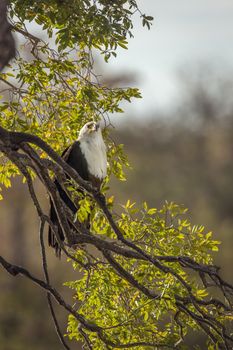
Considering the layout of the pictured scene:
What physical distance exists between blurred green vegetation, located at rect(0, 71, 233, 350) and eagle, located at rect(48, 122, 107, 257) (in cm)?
1014

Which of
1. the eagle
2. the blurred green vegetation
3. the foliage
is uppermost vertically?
the blurred green vegetation

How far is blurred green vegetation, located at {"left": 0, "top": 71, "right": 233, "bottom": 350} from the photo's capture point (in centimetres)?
2188

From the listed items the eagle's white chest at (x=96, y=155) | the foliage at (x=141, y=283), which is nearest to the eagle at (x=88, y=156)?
the eagle's white chest at (x=96, y=155)

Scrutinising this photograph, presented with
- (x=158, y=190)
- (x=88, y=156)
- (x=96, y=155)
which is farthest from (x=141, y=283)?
(x=158, y=190)

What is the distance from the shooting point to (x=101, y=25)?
615 cm

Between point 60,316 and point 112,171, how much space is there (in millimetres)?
14325

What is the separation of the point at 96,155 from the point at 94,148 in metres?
0.05

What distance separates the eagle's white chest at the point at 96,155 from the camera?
7227 mm

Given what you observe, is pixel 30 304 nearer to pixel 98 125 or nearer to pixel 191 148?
pixel 191 148

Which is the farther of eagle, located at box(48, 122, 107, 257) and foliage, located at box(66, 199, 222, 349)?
eagle, located at box(48, 122, 107, 257)

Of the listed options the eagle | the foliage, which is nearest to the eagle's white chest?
the eagle

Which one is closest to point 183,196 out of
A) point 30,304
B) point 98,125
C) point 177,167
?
point 177,167

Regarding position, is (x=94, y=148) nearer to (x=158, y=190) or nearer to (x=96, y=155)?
(x=96, y=155)

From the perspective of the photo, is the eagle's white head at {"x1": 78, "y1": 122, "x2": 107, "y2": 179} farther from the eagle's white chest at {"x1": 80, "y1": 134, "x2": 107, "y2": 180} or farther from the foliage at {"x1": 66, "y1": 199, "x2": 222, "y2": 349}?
the foliage at {"x1": 66, "y1": 199, "x2": 222, "y2": 349}
